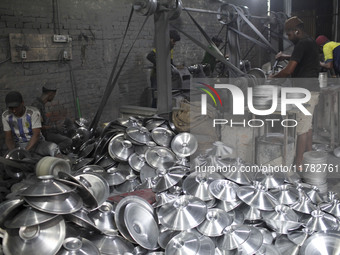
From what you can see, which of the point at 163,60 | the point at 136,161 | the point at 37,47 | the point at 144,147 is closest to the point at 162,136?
the point at 144,147

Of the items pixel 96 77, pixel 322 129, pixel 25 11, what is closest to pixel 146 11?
pixel 25 11

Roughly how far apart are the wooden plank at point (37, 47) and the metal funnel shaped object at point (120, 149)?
8.29 ft

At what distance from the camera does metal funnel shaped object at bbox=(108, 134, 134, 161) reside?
3957 mm

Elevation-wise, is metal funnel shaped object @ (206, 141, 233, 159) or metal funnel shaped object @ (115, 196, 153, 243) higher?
metal funnel shaped object @ (206, 141, 233, 159)

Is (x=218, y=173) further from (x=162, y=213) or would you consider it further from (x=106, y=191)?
(x=106, y=191)

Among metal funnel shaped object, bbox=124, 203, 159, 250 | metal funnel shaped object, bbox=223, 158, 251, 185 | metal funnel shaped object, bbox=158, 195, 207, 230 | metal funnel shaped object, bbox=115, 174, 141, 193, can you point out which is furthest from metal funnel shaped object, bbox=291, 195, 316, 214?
metal funnel shaped object, bbox=115, 174, 141, 193

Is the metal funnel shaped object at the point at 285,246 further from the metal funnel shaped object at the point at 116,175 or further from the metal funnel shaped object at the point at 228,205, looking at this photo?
the metal funnel shaped object at the point at 116,175

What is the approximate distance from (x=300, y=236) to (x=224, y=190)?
0.72 metres

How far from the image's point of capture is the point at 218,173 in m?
3.52

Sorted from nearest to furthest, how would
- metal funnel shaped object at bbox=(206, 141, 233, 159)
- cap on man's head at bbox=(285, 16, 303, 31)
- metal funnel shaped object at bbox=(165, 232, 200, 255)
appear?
metal funnel shaped object at bbox=(165, 232, 200, 255) < metal funnel shaped object at bbox=(206, 141, 233, 159) < cap on man's head at bbox=(285, 16, 303, 31)

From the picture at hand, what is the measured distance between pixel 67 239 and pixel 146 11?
3153 millimetres

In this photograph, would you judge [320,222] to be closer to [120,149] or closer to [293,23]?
[120,149]

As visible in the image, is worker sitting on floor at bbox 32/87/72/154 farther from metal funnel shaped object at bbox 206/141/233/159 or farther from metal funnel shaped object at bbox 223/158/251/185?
metal funnel shaped object at bbox 223/158/251/185

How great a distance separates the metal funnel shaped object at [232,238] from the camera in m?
2.59
